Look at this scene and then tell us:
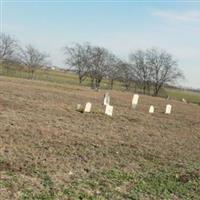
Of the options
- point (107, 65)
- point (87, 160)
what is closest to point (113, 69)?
point (107, 65)

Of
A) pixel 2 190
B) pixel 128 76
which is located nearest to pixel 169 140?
pixel 2 190

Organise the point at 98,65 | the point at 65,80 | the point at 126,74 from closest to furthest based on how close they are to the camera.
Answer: the point at 98,65, the point at 65,80, the point at 126,74

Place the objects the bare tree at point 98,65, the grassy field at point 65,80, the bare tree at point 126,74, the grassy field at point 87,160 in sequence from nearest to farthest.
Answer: the grassy field at point 87,160, the grassy field at point 65,80, the bare tree at point 98,65, the bare tree at point 126,74

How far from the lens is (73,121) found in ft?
42.9

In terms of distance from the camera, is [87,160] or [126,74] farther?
[126,74]

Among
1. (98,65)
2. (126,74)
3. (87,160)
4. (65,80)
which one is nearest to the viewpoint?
(87,160)

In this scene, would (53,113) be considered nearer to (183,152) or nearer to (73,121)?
(73,121)

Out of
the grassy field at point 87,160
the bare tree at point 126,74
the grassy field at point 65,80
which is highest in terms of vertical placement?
the grassy field at point 87,160

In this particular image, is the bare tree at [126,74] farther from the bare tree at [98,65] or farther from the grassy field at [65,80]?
the bare tree at [98,65]

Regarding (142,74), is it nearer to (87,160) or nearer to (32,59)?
(32,59)

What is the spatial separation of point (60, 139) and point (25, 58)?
71.9 meters

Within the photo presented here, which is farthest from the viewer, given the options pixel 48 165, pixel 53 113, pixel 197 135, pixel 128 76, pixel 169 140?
pixel 128 76

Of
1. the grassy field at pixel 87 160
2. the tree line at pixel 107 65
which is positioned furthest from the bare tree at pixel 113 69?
the grassy field at pixel 87 160

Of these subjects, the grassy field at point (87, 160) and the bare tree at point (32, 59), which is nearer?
the grassy field at point (87, 160)
